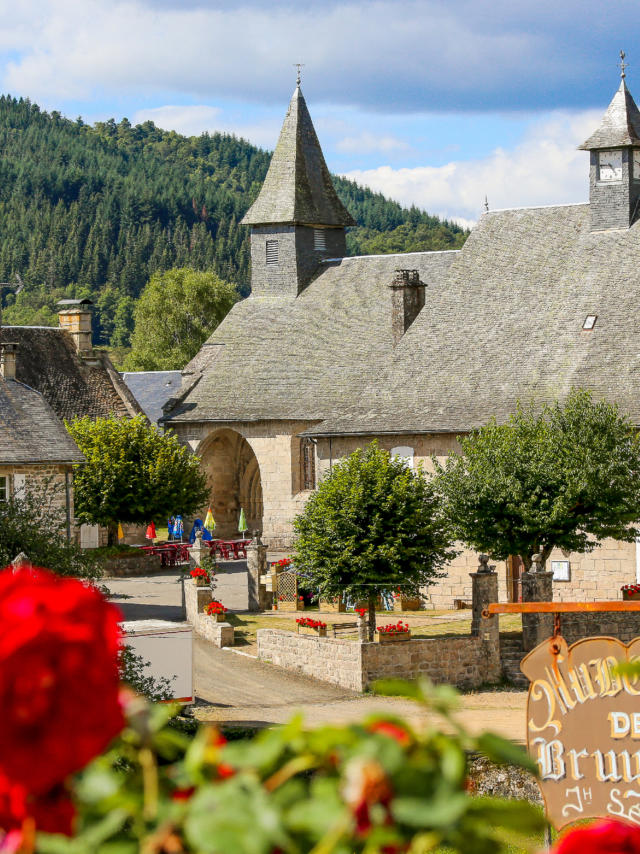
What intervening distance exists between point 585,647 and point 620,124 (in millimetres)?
30790

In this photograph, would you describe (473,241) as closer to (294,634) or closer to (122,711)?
(294,634)

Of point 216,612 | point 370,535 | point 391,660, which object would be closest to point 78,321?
point 216,612

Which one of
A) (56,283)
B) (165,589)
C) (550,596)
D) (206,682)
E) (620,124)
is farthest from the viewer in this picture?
(56,283)

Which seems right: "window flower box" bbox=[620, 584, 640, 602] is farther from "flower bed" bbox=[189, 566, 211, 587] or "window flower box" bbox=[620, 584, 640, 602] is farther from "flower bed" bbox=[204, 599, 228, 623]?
"flower bed" bbox=[189, 566, 211, 587]

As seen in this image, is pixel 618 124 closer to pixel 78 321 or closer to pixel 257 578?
pixel 257 578

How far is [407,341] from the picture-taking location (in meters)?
39.6

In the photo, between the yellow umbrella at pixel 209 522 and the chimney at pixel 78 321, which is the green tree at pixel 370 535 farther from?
the chimney at pixel 78 321

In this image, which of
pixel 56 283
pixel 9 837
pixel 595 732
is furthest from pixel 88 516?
pixel 56 283

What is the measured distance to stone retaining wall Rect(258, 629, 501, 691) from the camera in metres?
24.8

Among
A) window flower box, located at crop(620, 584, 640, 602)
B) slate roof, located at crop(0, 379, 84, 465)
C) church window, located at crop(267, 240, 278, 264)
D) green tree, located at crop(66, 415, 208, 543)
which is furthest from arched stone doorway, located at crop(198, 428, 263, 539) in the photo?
window flower box, located at crop(620, 584, 640, 602)

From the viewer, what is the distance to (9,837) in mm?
2346

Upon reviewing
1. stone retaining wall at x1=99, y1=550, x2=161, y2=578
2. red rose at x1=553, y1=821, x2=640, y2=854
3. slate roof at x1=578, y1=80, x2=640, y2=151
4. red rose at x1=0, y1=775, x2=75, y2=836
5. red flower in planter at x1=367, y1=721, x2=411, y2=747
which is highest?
slate roof at x1=578, y1=80, x2=640, y2=151

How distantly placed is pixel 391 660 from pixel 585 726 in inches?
587

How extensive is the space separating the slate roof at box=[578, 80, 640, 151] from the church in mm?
62
